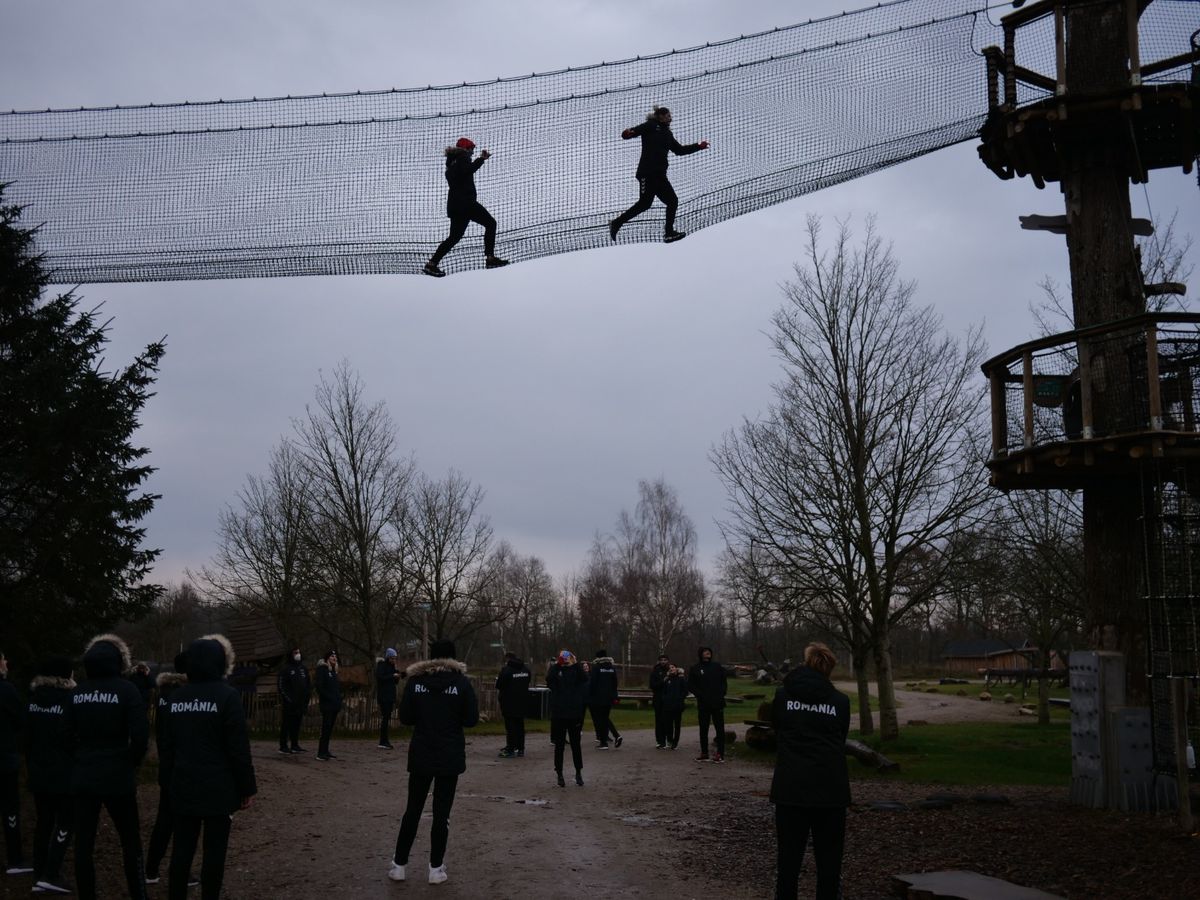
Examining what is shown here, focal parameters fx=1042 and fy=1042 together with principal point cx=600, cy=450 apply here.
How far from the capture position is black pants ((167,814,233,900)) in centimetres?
629

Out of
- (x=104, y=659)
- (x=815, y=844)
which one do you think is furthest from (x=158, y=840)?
(x=815, y=844)

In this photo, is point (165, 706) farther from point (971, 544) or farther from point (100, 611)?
point (971, 544)

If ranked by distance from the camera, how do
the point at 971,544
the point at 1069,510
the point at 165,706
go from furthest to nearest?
the point at 1069,510 < the point at 971,544 < the point at 165,706

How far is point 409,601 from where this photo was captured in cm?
3003

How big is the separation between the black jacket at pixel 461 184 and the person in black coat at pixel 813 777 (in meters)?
4.58

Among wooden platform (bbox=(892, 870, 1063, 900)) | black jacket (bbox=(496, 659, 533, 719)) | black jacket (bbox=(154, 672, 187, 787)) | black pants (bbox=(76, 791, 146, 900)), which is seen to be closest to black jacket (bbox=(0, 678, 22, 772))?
black jacket (bbox=(154, 672, 187, 787))

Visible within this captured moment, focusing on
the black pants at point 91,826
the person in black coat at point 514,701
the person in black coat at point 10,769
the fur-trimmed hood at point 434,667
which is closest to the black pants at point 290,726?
the person in black coat at point 514,701

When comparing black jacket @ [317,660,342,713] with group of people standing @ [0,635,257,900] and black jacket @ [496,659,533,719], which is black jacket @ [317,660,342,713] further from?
group of people standing @ [0,635,257,900]

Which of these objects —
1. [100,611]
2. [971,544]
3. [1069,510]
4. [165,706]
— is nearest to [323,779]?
[100,611]

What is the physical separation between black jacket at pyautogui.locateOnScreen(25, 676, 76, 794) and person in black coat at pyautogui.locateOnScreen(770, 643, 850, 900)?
5140 mm

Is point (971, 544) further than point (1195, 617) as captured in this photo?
Yes

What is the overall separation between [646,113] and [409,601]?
23.2 meters

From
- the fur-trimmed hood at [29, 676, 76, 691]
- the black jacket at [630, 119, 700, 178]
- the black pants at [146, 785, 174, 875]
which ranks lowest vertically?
the black pants at [146, 785, 174, 875]

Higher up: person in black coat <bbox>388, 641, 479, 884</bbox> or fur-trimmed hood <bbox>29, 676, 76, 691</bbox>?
fur-trimmed hood <bbox>29, 676, 76, 691</bbox>
